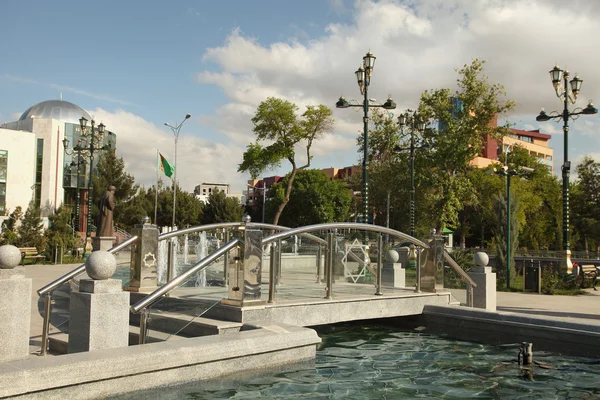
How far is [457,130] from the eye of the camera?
3328 cm

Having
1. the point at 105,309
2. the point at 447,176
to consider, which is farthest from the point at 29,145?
the point at 105,309

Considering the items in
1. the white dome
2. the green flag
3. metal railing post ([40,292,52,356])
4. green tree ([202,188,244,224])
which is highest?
the white dome

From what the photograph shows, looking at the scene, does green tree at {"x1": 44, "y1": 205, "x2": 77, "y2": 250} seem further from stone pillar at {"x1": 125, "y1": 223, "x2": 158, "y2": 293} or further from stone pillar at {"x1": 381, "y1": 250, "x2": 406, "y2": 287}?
stone pillar at {"x1": 381, "y1": 250, "x2": 406, "y2": 287}

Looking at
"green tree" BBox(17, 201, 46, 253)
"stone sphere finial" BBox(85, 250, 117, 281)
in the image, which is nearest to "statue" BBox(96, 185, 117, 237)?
"green tree" BBox(17, 201, 46, 253)

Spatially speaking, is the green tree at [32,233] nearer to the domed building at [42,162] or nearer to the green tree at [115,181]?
the domed building at [42,162]

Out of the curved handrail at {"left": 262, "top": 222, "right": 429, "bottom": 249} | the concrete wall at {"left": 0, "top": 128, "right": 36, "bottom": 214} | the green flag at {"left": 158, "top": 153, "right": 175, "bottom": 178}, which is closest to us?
the curved handrail at {"left": 262, "top": 222, "right": 429, "bottom": 249}

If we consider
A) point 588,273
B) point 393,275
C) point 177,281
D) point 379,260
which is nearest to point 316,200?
point 588,273

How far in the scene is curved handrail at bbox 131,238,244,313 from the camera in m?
6.93

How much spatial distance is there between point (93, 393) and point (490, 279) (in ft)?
29.9

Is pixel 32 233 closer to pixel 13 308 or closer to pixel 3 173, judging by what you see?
pixel 3 173

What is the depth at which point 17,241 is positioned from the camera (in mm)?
29859

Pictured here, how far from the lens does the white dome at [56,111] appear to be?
63.1 m

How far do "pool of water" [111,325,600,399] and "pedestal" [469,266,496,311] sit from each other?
2.85m

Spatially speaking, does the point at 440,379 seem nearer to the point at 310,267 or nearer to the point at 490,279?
the point at 310,267
